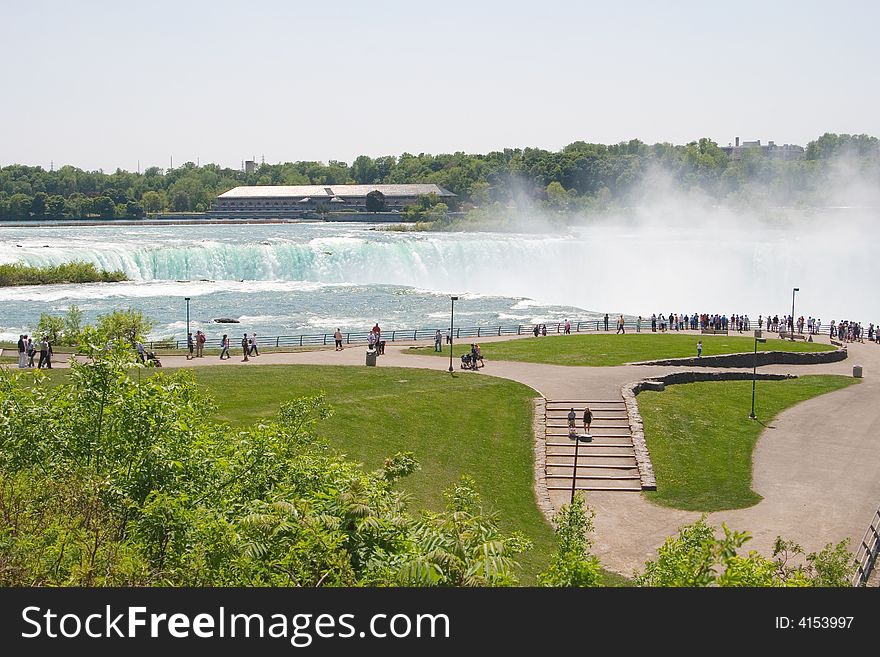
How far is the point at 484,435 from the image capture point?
26359 millimetres

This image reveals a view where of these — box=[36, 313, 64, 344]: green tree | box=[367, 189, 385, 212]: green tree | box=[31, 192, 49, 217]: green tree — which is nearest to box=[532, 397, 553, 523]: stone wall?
box=[36, 313, 64, 344]: green tree

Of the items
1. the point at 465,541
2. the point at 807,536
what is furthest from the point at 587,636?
the point at 807,536

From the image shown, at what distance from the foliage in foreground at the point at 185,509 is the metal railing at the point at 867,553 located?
27.8 ft

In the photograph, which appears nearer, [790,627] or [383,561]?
[790,627]

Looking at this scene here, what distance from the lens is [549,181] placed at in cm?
17112

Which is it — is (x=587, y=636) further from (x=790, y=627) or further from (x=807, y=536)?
(x=807, y=536)

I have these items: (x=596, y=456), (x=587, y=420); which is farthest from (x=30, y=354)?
(x=596, y=456)

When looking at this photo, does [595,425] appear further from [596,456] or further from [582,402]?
[596,456]

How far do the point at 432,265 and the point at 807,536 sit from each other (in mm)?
61376

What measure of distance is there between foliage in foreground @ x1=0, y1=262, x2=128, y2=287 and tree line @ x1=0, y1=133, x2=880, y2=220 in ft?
274

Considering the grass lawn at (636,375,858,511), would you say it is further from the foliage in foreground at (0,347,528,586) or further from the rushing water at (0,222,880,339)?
the rushing water at (0,222,880,339)

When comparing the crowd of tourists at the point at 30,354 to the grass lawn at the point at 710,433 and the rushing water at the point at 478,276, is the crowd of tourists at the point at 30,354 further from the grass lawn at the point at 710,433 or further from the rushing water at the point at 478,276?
the rushing water at the point at 478,276

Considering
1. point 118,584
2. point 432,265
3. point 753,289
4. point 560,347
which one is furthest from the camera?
point 432,265

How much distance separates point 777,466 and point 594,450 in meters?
4.65
